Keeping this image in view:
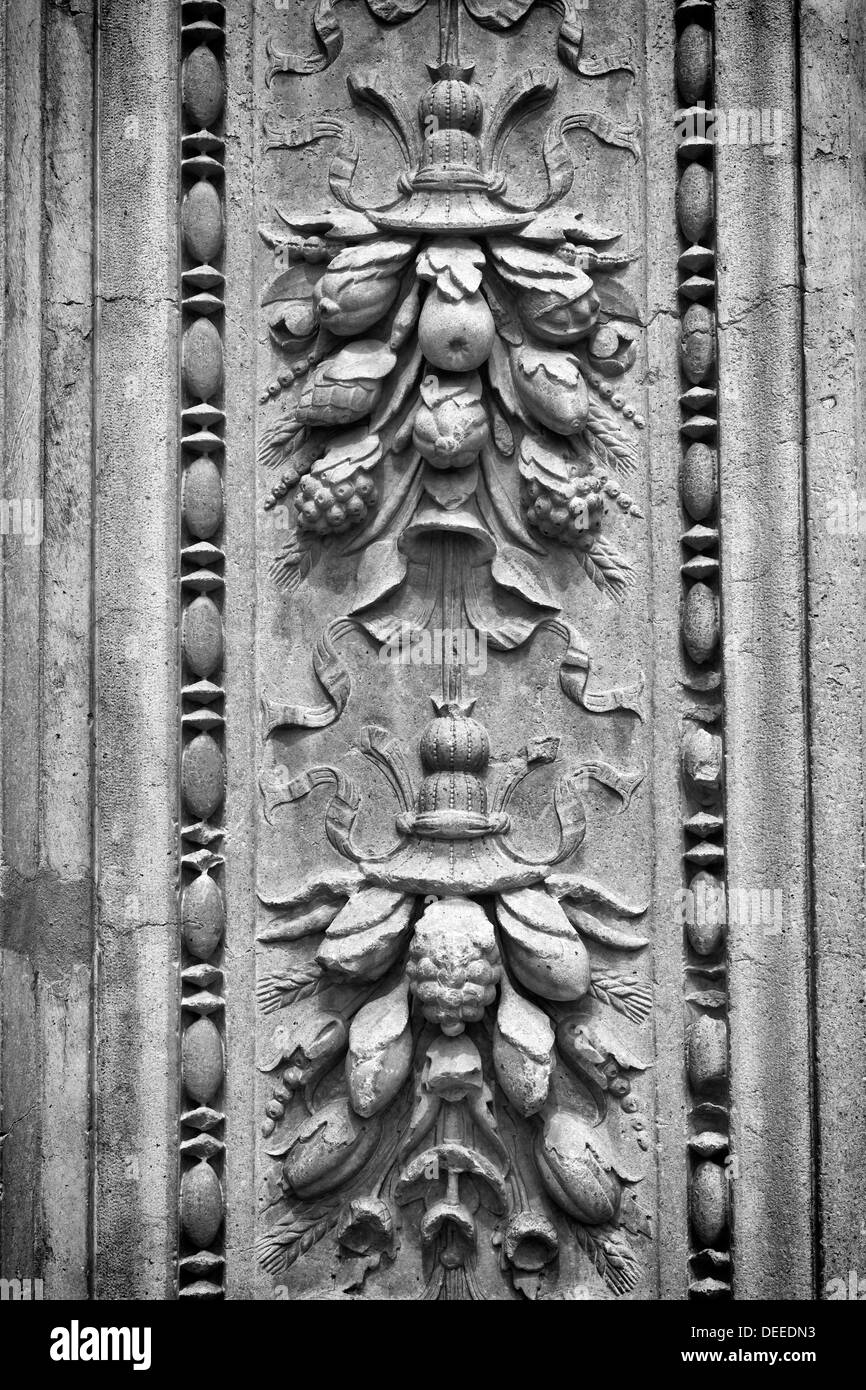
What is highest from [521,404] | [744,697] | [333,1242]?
[521,404]

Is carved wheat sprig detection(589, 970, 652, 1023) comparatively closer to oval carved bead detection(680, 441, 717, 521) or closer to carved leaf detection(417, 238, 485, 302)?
oval carved bead detection(680, 441, 717, 521)

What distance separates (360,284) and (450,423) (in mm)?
312

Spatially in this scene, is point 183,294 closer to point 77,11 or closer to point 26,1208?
point 77,11

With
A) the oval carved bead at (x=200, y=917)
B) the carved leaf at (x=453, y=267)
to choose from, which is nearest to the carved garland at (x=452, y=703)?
the carved leaf at (x=453, y=267)

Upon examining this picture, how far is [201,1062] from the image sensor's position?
12.0 ft

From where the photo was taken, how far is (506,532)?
3773 millimetres

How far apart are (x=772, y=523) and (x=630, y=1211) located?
Result: 51.3 inches

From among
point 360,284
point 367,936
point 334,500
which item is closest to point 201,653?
point 334,500

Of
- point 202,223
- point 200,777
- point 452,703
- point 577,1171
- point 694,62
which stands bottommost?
point 577,1171

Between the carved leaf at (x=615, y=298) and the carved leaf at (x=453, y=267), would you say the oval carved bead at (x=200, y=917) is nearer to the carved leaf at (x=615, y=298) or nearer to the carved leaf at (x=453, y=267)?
the carved leaf at (x=453, y=267)

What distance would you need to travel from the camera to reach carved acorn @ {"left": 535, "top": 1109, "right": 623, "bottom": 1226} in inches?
141

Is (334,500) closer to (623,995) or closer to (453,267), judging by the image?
(453,267)

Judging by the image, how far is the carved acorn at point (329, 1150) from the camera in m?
3.63

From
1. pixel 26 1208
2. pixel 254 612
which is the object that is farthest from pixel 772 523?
pixel 26 1208
